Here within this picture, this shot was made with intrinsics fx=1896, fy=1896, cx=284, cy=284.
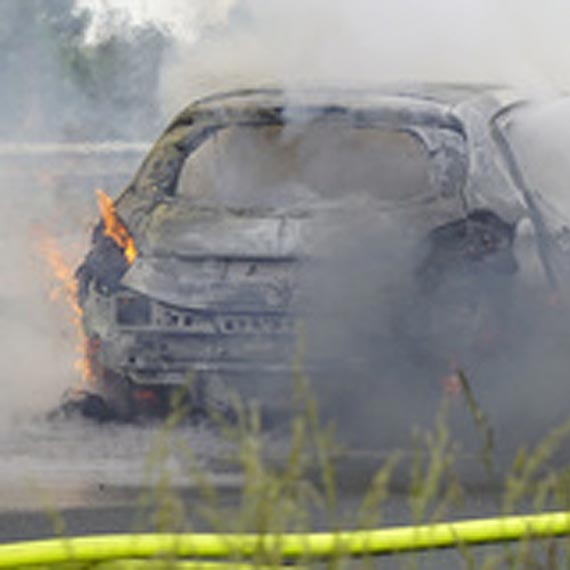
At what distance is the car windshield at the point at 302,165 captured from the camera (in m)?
8.72

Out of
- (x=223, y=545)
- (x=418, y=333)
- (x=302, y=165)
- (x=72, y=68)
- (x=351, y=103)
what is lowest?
(x=223, y=545)

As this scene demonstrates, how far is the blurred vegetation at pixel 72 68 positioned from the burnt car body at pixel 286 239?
456 cm

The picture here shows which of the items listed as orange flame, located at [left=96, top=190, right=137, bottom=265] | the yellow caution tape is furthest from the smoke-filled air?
the yellow caution tape

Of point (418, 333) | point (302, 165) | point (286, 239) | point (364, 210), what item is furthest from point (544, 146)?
point (286, 239)

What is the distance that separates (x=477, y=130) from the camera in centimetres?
884

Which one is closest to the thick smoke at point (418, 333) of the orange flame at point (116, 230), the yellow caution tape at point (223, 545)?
the orange flame at point (116, 230)

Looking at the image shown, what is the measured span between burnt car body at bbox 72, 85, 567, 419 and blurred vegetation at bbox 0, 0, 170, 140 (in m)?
4.56

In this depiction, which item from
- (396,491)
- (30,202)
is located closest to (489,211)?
(396,491)

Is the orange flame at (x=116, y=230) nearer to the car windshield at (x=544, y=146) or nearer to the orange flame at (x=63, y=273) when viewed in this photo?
the orange flame at (x=63, y=273)

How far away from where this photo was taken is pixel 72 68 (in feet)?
52.4

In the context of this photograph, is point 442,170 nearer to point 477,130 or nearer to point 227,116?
point 477,130

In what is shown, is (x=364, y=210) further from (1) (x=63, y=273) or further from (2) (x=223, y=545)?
(2) (x=223, y=545)

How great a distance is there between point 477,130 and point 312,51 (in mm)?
2924

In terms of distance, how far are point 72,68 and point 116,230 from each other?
7.64 metres
